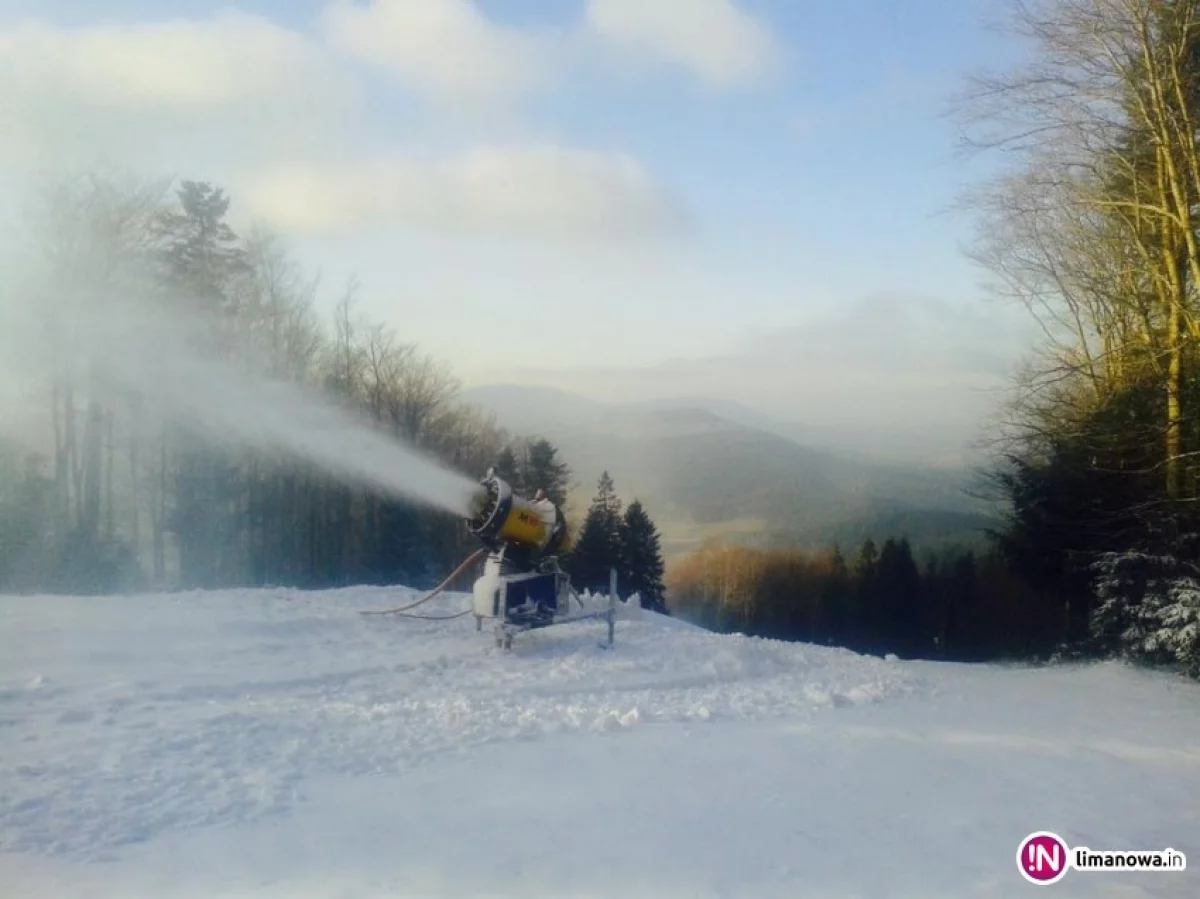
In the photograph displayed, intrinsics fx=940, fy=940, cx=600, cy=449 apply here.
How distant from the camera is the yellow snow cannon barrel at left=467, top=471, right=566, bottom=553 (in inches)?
477

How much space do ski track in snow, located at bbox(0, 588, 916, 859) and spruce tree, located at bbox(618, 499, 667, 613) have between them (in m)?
11.0

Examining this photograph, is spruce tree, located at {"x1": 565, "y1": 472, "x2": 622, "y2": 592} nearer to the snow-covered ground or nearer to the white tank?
the white tank

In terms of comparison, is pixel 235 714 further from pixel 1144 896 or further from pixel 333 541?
pixel 333 541

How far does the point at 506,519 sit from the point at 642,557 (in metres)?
14.6

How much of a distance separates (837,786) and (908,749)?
1512mm

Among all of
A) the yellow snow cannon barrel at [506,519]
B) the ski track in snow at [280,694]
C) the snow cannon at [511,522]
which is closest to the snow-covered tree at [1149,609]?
the ski track in snow at [280,694]

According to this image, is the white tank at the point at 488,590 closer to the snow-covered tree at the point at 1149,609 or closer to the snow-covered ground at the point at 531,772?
the snow-covered ground at the point at 531,772

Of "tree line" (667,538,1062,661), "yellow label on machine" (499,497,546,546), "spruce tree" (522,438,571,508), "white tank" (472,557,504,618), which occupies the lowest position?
"tree line" (667,538,1062,661)

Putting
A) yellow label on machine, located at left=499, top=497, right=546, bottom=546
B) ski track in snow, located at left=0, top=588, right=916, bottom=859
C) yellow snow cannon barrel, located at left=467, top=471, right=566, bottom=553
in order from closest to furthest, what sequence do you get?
ski track in snow, located at left=0, top=588, right=916, bottom=859, yellow snow cannon barrel, located at left=467, top=471, right=566, bottom=553, yellow label on machine, located at left=499, top=497, right=546, bottom=546

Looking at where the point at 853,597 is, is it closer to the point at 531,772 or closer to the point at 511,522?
the point at 511,522

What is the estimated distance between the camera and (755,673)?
11.8 metres

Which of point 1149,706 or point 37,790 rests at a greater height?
point 37,790

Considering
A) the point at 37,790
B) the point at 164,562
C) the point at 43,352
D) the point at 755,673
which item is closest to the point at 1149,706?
the point at 755,673

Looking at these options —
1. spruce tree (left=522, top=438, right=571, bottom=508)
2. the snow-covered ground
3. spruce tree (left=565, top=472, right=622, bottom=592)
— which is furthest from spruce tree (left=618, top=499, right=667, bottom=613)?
the snow-covered ground
